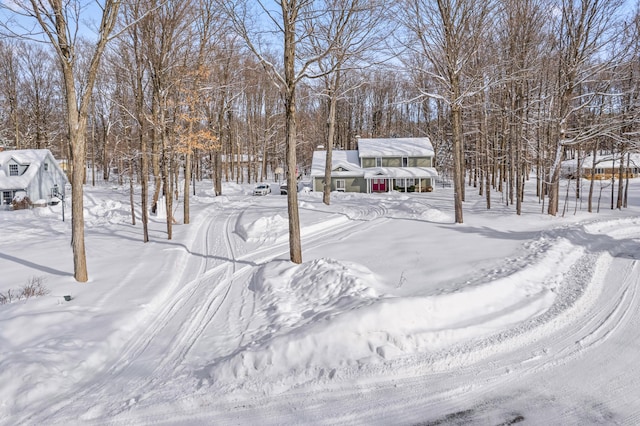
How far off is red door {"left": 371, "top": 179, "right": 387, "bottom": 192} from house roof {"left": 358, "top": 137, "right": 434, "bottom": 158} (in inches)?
114

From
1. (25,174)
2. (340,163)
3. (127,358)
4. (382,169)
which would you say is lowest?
(127,358)

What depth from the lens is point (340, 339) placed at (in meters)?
5.68

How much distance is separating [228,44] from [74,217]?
14673mm

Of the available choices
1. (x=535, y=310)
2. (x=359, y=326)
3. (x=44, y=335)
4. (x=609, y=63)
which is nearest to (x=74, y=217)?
(x=44, y=335)

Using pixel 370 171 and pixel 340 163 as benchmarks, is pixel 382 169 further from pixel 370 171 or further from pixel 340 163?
pixel 340 163

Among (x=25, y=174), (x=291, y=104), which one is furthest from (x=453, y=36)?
(x=25, y=174)

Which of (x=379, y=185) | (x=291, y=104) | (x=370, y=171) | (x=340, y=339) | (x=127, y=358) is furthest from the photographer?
(x=379, y=185)

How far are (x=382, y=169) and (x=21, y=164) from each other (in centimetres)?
3323

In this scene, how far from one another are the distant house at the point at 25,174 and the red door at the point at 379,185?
31.0 meters

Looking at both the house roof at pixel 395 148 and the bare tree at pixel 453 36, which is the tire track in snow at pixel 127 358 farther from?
the house roof at pixel 395 148

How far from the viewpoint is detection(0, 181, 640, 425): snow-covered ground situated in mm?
4480

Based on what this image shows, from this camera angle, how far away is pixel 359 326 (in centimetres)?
585

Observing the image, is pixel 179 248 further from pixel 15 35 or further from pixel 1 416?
pixel 1 416

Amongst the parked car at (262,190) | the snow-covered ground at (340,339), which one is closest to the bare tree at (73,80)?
the snow-covered ground at (340,339)
